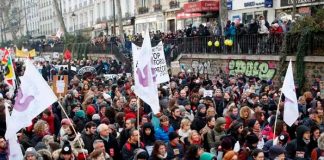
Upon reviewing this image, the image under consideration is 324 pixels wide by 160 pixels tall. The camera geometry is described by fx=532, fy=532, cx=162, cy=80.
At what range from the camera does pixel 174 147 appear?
8047mm

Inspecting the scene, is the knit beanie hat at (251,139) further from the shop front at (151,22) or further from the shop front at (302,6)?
the shop front at (151,22)

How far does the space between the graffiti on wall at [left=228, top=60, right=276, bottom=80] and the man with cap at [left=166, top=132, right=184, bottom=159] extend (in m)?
12.6

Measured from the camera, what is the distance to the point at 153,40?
2944 cm

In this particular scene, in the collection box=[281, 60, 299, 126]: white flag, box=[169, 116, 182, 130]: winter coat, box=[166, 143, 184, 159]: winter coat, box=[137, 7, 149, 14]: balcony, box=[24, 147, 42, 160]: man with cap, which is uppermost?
box=[137, 7, 149, 14]: balcony

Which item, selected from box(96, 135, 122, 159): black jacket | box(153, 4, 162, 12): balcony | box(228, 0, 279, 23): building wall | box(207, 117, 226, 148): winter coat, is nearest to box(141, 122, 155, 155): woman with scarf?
box(96, 135, 122, 159): black jacket

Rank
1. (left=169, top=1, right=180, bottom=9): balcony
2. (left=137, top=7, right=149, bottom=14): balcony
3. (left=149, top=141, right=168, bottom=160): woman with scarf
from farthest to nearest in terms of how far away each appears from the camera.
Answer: (left=137, top=7, right=149, bottom=14): balcony → (left=169, top=1, right=180, bottom=9): balcony → (left=149, top=141, right=168, bottom=160): woman with scarf

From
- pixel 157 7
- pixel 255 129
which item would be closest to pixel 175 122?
pixel 255 129

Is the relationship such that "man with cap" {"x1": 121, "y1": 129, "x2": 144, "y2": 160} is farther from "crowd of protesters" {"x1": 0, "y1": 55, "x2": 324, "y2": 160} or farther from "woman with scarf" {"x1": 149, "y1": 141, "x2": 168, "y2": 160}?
"woman with scarf" {"x1": 149, "y1": 141, "x2": 168, "y2": 160}

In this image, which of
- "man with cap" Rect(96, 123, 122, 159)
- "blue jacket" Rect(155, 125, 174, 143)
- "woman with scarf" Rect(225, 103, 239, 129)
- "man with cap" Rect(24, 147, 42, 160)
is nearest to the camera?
"man with cap" Rect(24, 147, 42, 160)

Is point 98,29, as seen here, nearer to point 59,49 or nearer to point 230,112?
point 59,49

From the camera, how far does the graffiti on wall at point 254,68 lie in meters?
20.2

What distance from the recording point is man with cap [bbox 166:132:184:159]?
25.7 ft

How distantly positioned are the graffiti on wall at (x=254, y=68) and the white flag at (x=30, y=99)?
13.7 meters

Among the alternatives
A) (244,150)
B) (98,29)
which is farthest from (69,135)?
(98,29)
